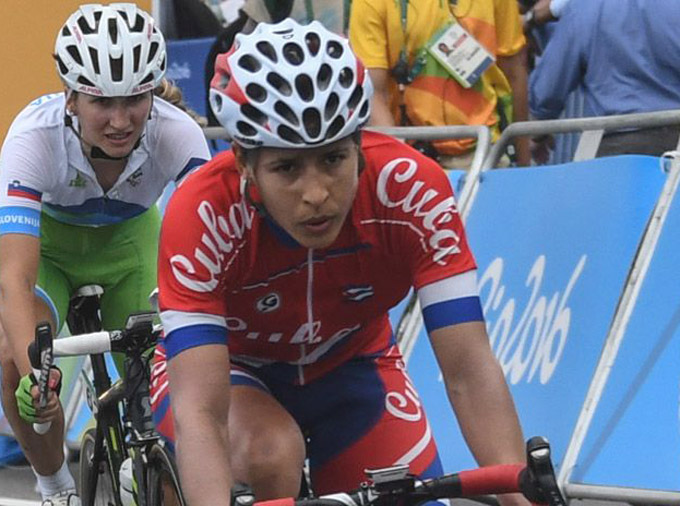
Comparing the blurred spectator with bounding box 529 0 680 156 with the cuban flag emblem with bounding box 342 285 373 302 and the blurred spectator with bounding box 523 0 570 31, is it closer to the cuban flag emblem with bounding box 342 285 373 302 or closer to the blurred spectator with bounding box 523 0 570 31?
the blurred spectator with bounding box 523 0 570 31

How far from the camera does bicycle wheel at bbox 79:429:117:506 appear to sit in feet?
20.0

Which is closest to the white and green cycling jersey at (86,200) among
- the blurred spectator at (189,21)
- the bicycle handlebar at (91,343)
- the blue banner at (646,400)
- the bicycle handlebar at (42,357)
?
the bicycle handlebar at (91,343)

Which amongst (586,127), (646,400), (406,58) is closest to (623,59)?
(586,127)

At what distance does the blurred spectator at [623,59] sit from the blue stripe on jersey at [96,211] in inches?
85.0

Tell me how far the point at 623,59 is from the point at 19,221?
9.53 feet

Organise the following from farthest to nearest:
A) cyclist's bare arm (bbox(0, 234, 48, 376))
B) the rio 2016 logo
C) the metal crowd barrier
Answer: the metal crowd barrier < the rio 2016 logo < cyclist's bare arm (bbox(0, 234, 48, 376))

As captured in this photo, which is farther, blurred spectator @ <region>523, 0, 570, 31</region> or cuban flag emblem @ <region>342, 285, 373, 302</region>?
blurred spectator @ <region>523, 0, 570, 31</region>

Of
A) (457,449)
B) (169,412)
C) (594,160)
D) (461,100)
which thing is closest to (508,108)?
(461,100)

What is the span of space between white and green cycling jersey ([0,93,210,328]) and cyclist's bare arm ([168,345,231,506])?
2.17 m

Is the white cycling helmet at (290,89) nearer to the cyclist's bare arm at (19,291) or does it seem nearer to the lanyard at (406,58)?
the cyclist's bare arm at (19,291)

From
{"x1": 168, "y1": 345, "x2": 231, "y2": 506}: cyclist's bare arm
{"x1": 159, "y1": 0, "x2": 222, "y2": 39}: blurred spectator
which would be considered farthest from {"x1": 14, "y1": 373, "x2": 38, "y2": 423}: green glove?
{"x1": 159, "y1": 0, "x2": 222, "y2": 39}: blurred spectator

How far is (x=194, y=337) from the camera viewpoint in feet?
13.3

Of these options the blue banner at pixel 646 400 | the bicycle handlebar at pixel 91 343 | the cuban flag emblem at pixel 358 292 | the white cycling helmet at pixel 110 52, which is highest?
the white cycling helmet at pixel 110 52

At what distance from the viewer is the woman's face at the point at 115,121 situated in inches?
237
